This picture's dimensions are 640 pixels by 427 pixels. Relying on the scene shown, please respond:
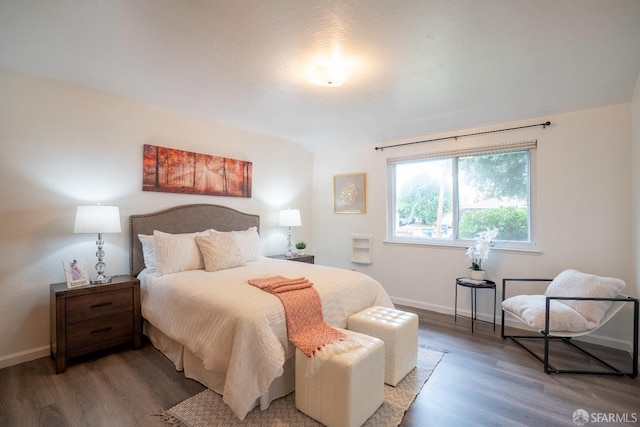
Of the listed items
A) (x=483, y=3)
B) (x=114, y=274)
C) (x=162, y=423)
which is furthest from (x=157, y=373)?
(x=483, y=3)

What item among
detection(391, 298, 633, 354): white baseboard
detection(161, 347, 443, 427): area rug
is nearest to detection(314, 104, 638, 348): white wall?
detection(391, 298, 633, 354): white baseboard

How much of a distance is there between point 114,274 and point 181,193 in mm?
1113

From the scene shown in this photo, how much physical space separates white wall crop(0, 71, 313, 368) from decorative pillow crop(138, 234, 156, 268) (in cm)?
25

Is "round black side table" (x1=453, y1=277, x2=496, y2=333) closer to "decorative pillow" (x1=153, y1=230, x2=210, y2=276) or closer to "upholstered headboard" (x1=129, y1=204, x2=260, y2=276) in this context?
"upholstered headboard" (x1=129, y1=204, x2=260, y2=276)

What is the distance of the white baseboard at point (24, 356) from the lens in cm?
244

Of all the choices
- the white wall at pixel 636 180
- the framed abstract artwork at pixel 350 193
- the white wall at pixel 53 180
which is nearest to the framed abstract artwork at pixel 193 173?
the white wall at pixel 53 180

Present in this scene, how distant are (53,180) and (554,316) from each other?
4570mm

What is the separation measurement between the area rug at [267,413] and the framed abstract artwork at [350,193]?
116 inches

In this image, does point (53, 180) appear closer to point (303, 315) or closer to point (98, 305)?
point (98, 305)

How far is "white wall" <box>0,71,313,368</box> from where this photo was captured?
248 centimetres

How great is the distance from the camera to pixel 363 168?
4.73 meters

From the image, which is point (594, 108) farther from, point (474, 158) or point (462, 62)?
point (462, 62)

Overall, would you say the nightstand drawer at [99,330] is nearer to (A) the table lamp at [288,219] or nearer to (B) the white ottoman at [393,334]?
(B) the white ottoman at [393,334]

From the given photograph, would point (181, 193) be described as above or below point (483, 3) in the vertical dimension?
below
